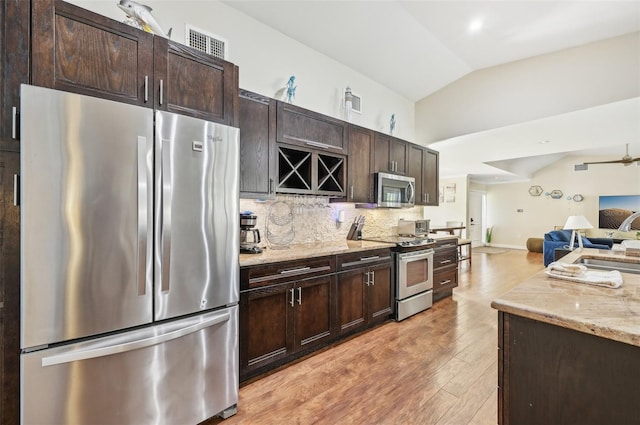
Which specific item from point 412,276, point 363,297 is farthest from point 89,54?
point 412,276

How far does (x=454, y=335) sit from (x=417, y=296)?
0.64 metres

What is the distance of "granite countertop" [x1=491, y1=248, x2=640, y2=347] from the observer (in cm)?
97

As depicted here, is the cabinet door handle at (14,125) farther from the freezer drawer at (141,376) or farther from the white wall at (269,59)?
the white wall at (269,59)

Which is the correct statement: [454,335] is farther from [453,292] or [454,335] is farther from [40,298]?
[40,298]

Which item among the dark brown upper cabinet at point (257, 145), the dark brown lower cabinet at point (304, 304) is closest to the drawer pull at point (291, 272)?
the dark brown lower cabinet at point (304, 304)

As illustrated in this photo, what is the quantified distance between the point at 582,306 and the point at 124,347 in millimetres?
2045

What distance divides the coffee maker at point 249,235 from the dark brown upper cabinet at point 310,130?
775 millimetres

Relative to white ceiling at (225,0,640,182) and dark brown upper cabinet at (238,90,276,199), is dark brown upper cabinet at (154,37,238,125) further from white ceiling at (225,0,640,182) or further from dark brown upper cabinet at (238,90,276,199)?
white ceiling at (225,0,640,182)

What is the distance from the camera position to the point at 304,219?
3.23 metres

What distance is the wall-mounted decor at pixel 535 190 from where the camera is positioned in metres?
9.84

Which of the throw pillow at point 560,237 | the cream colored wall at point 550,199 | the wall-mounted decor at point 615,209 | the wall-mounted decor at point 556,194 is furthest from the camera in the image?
the wall-mounted decor at point 556,194

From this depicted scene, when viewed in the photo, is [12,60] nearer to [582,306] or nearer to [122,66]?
[122,66]

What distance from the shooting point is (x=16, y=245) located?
123cm

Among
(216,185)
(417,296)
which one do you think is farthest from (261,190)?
(417,296)
